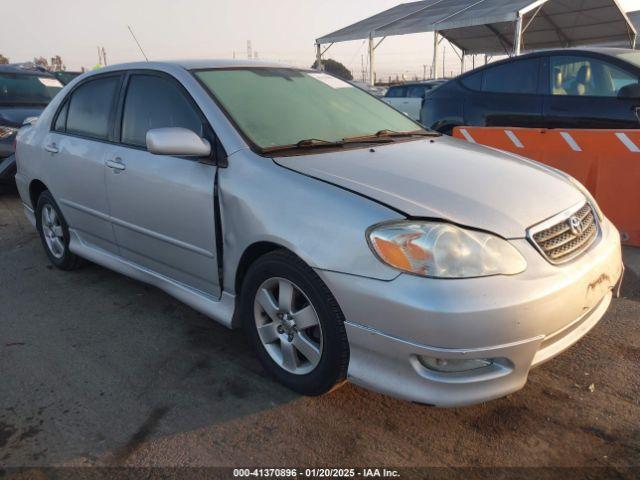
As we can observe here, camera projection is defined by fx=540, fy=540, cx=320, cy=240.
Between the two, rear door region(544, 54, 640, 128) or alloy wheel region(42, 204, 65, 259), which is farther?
rear door region(544, 54, 640, 128)

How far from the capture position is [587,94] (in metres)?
5.55

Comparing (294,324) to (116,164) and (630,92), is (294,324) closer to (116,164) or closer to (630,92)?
(116,164)

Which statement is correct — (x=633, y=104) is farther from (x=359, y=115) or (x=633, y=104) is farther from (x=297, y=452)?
(x=297, y=452)

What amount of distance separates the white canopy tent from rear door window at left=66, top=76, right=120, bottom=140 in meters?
12.1

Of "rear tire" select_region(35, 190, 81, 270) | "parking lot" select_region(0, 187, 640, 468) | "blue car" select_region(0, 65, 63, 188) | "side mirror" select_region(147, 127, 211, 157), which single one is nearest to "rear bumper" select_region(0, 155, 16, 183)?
"blue car" select_region(0, 65, 63, 188)

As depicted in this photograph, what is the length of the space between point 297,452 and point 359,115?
2.05 metres

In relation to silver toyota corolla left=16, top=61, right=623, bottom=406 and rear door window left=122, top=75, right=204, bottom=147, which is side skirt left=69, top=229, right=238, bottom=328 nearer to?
silver toyota corolla left=16, top=61, right=623, bottom=406

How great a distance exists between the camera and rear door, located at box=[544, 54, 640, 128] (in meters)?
5.30

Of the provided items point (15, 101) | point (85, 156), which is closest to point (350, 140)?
point (85, 156)

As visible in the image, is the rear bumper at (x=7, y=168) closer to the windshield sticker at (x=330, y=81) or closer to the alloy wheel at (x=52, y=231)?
the alloy wheel at (x=52, y=231)

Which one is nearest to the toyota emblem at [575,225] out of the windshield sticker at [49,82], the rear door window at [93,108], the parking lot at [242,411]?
the parking lot at [242,411]

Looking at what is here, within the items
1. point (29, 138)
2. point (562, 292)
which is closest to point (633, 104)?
point (562, 292)

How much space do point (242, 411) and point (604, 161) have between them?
12.7 feet

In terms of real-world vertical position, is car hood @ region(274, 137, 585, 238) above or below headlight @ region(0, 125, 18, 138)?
above
